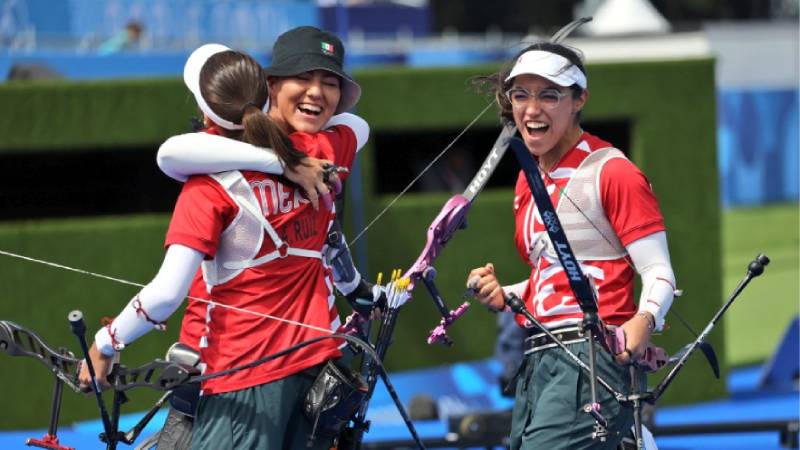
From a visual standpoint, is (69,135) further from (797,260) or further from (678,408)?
(797,260)

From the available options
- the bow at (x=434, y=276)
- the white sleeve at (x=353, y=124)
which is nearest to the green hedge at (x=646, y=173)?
the bow at (x=434, y=276)

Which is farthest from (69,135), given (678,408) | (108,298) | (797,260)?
(797,260)

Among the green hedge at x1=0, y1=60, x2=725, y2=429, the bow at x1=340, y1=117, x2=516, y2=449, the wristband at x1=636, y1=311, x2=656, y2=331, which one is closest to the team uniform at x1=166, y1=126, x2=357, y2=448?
the bow at x1=340, y1=117, x2=516, y2=449

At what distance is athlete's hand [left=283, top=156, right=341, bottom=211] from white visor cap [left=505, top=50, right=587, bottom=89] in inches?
27.7

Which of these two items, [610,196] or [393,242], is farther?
[393,242]

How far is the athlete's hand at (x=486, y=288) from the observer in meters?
4.27

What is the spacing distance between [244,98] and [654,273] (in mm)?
1242

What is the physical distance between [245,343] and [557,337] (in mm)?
954

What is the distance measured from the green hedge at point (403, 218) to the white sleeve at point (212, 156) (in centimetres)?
457

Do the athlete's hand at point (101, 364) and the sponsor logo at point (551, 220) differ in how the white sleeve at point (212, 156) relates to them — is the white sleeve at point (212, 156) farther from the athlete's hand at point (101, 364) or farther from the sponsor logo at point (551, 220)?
the sponsor logo at point (551, 220)

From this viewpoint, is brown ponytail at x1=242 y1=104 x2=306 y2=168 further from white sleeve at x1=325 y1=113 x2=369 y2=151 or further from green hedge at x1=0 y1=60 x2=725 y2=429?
green hedge at x1=0 y1=60 x2=725 y2=429

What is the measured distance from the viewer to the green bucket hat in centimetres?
414

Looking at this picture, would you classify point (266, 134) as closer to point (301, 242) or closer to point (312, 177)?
point (312, 177)

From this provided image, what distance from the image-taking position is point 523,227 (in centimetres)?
447
